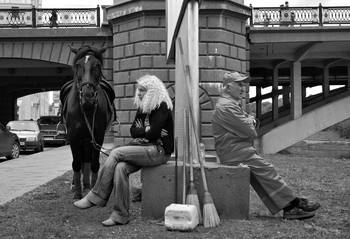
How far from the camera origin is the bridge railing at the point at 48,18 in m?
Result: 19.8

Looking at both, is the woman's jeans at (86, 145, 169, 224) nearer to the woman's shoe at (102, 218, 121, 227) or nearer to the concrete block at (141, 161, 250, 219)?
the woman's shoe at (102, 218, 121, 227)

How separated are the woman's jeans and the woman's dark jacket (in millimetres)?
162

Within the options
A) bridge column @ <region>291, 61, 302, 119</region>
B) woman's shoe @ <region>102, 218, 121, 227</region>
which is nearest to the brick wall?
bridge column @ <region>291, 61, 302, 119</region>

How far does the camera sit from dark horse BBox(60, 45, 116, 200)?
6102mm

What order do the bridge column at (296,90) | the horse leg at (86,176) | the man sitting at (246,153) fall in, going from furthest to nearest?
the bridge column at (296,90) < the horse leg at (86,176) < the man sitting at (246,153)

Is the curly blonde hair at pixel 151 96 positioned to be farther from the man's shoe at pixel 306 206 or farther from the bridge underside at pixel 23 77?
the bridge underside at pixel 23 77

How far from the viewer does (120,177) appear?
515cm

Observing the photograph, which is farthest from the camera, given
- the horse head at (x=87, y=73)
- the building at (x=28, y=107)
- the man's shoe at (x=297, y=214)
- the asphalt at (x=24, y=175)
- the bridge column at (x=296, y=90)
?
the building at (x=28, y=107)

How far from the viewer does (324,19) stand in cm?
1986

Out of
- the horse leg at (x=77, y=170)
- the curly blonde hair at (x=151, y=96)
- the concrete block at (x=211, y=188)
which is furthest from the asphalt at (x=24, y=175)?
the curly blonde hair at (x=151, y=96)

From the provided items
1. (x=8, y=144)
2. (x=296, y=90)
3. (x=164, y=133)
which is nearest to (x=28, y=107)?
(x=296, y=90)

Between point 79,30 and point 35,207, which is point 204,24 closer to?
point 79,30

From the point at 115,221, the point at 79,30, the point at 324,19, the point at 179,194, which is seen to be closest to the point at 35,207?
the point at 115,221

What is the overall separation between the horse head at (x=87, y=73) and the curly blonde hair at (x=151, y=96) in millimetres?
772
